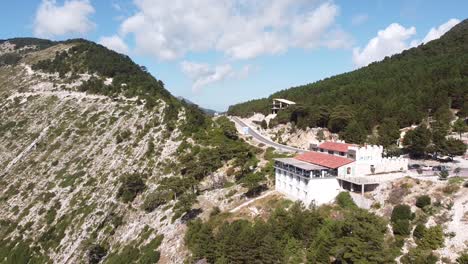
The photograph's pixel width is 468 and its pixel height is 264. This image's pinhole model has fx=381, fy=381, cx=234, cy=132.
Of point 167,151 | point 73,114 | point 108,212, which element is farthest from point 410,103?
point 73,114

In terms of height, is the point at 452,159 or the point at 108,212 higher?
the point at 452,159

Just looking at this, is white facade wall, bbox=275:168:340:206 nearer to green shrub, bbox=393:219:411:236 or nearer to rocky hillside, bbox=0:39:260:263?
green shrub, bbox=393:219:411:236

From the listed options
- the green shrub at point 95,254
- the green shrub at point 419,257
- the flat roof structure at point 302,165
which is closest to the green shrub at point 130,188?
the green shrub at point 95,254

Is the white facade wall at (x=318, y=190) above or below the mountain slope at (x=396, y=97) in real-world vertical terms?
below

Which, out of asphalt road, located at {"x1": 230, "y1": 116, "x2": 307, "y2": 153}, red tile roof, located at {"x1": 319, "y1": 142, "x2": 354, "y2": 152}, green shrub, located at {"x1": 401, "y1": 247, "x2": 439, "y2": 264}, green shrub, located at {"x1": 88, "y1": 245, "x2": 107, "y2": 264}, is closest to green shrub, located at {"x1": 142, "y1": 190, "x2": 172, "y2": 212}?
green shrub, located at {"x1": 88, "y1": 245, "x2": 107, "y2": 264}

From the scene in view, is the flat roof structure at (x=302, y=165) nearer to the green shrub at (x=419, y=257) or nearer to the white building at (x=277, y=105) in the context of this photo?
the green shrub at (x=419, y=257)

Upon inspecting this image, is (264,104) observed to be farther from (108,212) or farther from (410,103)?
(108,212)

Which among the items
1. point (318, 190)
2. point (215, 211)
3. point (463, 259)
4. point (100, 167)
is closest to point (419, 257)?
point (463, 259)
